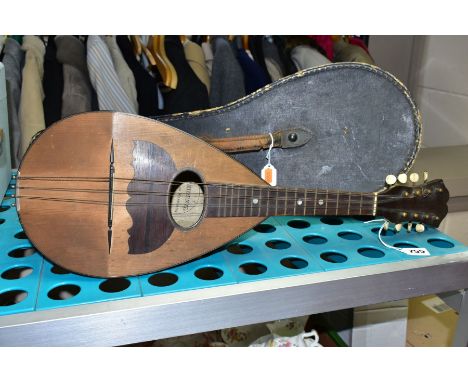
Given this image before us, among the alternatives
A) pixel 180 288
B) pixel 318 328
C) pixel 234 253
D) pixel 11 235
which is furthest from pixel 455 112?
pixel 11 235

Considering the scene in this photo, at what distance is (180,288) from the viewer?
65 cm

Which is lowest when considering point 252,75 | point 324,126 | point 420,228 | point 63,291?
point 63,291

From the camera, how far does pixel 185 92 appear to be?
1.21m

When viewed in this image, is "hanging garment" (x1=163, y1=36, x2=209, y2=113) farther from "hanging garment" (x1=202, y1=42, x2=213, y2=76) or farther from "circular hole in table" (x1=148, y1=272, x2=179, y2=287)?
"circular hole in table" (x1=148, y1=272, x2=179, y2=287)

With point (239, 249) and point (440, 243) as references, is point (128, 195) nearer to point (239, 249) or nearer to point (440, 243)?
point (239, 249)

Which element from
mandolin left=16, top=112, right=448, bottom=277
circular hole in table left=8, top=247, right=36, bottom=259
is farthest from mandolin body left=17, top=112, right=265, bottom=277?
circular hole in table left=8, top=247, right=36, bottom=259

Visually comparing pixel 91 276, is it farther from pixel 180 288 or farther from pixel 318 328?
pixel 318 328

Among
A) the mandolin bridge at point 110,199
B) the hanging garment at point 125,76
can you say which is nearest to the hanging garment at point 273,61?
the hanging garment at point 125,76

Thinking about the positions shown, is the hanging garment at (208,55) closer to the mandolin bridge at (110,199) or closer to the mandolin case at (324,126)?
the mandolin case at (324,126)

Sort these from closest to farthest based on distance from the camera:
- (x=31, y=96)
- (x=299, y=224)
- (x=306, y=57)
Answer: (x=299, y=224)
(x=31, y=96)
(x=306, y=57)

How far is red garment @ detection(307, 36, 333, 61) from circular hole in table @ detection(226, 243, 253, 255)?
892 mm

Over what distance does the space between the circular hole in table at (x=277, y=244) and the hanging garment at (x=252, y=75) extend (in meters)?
0.60

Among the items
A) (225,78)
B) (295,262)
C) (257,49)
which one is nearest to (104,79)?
(225,78)

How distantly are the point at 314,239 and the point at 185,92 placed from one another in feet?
1.88
